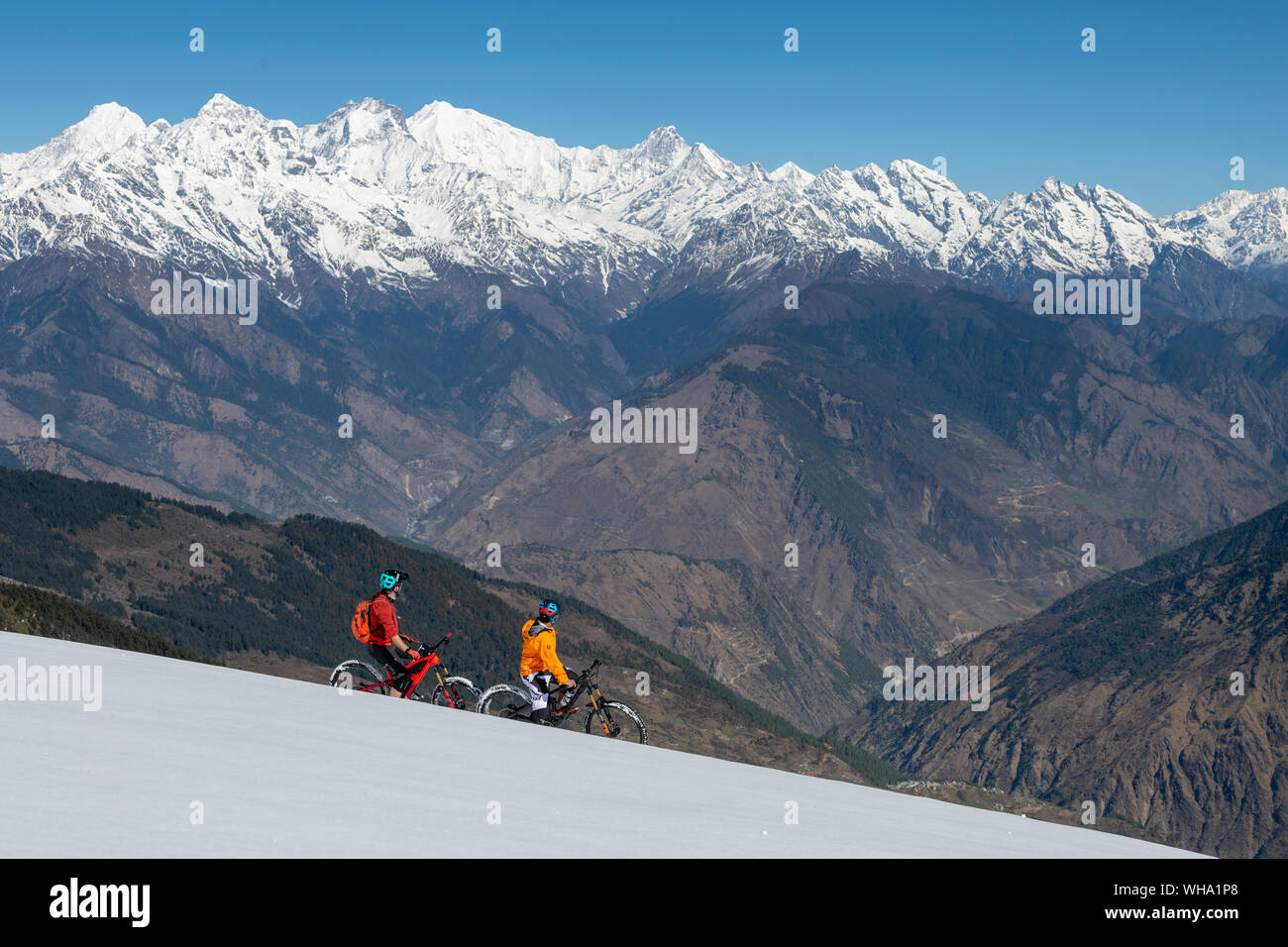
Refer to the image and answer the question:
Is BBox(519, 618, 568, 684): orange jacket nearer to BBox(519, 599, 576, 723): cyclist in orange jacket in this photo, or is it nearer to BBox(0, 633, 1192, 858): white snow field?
BBox(519, 599, 576, 723): cyclist in orange jacket

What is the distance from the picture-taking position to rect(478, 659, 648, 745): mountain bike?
3372 cm

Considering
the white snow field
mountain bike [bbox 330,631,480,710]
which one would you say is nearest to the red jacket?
mountain bike [bbox 330,631,480,710]

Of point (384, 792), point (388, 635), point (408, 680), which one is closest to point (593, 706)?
point (408, 680)

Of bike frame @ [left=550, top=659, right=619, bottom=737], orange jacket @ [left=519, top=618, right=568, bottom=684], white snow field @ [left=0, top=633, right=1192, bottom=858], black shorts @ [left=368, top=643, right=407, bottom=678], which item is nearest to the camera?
white snow field @ [left=0, top=633, right=1192, bottom=858]

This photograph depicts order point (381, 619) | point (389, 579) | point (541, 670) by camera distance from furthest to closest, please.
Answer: point (381, 619) → point (541, 670) → point (389, 579)

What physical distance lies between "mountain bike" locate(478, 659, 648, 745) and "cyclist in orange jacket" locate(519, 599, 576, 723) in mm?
242

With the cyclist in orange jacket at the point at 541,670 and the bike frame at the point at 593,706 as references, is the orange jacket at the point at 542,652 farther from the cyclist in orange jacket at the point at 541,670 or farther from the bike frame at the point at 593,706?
the bike frame at the point at 593,706

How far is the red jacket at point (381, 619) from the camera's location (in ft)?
114

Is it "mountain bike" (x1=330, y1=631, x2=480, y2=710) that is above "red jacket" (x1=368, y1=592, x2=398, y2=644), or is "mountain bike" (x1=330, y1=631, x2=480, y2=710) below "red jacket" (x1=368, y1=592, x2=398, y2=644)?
below

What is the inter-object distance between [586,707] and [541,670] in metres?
1.61

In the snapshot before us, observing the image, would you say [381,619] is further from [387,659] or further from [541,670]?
[541,670]

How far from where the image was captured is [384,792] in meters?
20.9
